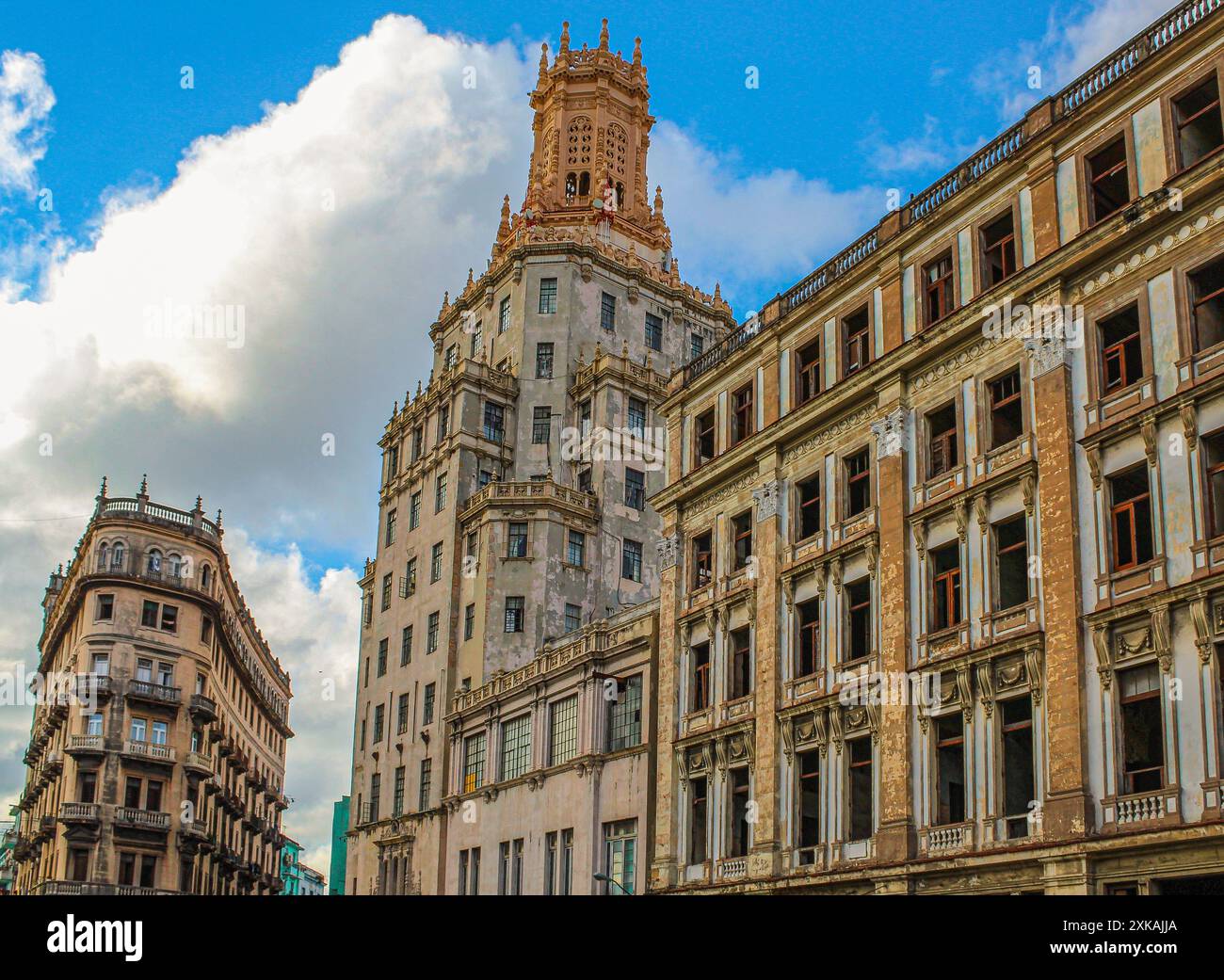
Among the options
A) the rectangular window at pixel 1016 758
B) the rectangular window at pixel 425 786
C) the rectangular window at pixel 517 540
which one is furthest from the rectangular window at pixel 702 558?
the rectangular window at pixel 425 786

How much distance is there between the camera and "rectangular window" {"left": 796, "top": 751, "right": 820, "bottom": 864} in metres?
40.5

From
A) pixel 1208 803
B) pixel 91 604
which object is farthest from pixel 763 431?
pixel 91 604

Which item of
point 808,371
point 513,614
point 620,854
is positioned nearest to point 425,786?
point 513,614

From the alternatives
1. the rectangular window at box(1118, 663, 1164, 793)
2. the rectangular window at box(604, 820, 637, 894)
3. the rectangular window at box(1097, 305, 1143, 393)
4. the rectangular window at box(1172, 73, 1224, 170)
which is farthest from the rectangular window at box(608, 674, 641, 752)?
the rectangular window at box(1172, 73, 1224, 170)

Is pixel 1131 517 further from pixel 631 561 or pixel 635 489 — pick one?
pixel 635 489

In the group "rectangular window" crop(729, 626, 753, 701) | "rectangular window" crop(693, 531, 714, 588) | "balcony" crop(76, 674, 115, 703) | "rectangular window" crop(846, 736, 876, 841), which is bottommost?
"rectangular window" crop(846, 736, 876, 841)

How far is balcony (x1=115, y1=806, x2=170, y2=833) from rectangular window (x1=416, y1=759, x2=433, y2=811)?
26742 mm

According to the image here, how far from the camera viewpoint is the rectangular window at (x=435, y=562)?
76250 millimetres

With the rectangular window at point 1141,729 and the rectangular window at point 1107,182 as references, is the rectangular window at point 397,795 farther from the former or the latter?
the rectangular window at point 1107,182

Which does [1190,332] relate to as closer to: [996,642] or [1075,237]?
[1075,237]

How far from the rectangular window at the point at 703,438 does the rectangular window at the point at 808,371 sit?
530 cm

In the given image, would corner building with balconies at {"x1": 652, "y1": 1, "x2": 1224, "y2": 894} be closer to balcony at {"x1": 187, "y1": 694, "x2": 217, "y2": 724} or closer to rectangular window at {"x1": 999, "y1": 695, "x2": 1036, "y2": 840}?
rectangular window at {"x1": 999, "y1": 695, "x2": 1036, "y2": 840}

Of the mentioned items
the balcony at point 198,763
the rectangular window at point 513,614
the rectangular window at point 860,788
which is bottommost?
the rectangular window at point 860,788
